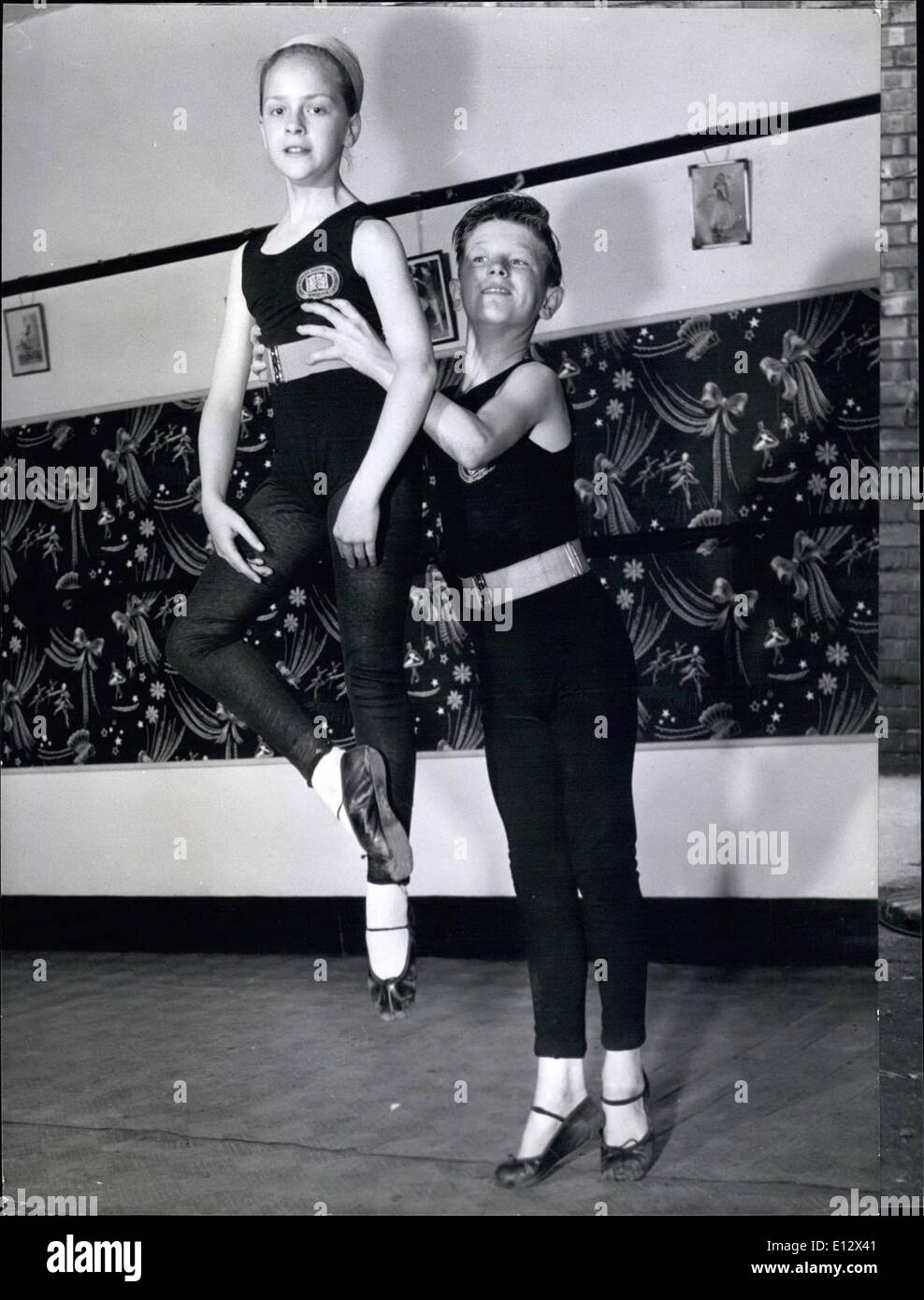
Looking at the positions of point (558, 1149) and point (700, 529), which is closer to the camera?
point (558, 1149)

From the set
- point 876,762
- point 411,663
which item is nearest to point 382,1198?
point 411,663

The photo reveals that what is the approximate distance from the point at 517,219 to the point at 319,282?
412 millimetres

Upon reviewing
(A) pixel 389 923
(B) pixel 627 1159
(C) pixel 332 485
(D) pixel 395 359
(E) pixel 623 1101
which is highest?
(D) pixel 395 359

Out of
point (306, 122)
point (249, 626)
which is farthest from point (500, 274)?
point (249, 626)

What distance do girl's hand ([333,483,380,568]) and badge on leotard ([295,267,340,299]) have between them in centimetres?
38

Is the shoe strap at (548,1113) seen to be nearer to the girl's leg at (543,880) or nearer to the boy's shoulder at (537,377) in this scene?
the girl's leg at (543,880)

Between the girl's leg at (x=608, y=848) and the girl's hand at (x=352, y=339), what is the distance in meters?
0.60

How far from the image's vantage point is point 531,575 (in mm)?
2658

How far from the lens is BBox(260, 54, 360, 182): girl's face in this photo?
8.75 ft

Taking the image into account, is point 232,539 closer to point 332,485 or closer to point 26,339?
point 332,485

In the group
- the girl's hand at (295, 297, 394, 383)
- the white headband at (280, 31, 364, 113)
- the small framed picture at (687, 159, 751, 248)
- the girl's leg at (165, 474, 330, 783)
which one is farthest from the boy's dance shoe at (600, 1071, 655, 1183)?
the white headband at (280, 31, 364, 113)

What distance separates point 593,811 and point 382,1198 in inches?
33.0

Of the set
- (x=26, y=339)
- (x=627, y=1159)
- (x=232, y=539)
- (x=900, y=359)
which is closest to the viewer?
(x=627, y=1159)
